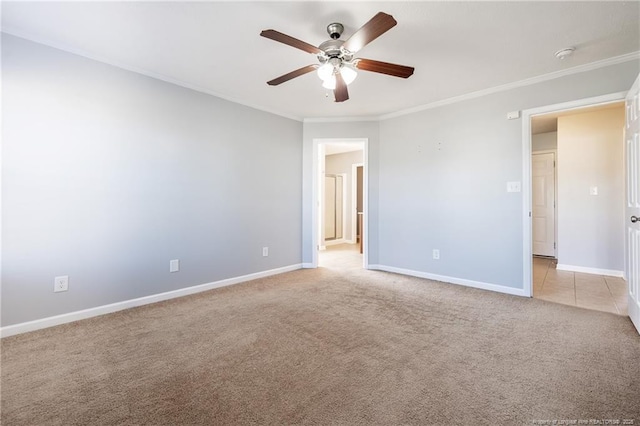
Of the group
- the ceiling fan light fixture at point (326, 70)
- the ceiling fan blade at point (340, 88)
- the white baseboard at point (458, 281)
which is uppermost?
the ceiling fan light fixture at point (326, 70)

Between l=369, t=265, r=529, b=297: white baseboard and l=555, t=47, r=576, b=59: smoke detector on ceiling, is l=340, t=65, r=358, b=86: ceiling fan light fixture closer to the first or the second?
l=555, t=47, r=576, b=59: smoke detector on ceiling

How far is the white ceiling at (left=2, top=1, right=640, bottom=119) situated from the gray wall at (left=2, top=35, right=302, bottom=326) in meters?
0.32

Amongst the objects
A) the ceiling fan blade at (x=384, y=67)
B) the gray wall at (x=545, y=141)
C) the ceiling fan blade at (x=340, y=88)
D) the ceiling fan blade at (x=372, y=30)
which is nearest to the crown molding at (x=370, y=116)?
the ceiling fan blade at (x=340, y=88)

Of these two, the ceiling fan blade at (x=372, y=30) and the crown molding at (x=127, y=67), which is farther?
the crown molding at (x=127, y=67)

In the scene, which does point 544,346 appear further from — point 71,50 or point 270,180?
point 71,50

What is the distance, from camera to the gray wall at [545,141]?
17.5 feet

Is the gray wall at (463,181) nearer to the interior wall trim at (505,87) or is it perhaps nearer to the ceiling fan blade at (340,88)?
the interior wall trim at (505,87)

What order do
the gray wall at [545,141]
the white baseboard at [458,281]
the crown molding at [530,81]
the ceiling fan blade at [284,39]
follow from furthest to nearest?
the gray wall at [545,141], the white baseboard at [458,281], the crown molding at [530,81], the ceiling fan blade at [284,39]

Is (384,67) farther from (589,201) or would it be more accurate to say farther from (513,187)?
(589,201)

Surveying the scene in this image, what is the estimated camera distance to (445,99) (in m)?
3.74

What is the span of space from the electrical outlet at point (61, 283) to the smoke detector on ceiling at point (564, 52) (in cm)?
476

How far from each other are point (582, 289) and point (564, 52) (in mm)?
2673

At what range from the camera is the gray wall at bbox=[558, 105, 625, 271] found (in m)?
4.05

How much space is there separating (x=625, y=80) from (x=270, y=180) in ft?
12.9
